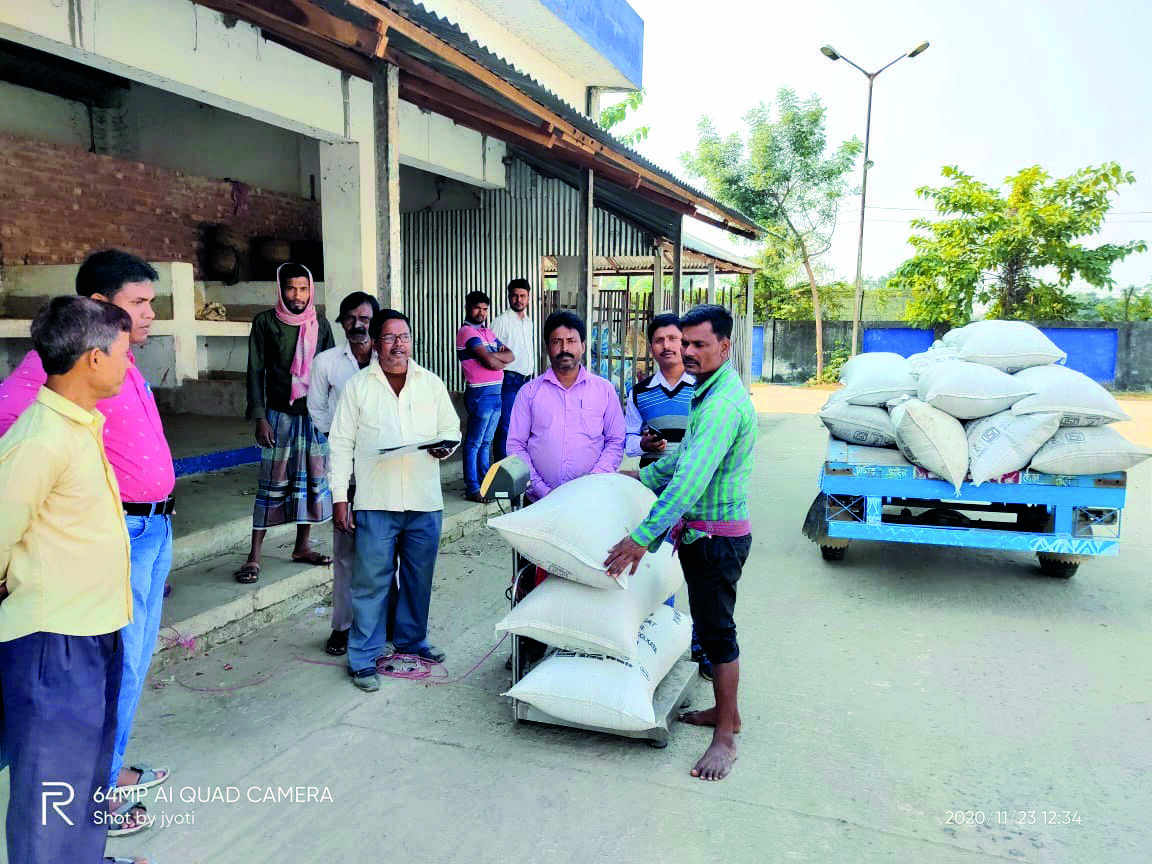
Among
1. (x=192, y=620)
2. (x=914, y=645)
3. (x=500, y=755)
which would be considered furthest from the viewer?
(x=914, y=645)

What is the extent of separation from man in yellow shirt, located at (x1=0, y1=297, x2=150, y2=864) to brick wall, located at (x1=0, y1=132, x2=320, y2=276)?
715 centimetres

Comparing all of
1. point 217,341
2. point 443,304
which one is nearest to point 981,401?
point 443,304

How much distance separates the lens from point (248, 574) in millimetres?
4305

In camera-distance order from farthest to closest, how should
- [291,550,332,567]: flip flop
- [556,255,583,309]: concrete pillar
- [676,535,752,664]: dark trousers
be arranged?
1. [556,255,583,309]: concrete pillar
2. [291,550,332,567]: flip flop
3. [676,535,752,664]: dark trousers

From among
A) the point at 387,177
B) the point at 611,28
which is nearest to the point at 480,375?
the point at 387,177

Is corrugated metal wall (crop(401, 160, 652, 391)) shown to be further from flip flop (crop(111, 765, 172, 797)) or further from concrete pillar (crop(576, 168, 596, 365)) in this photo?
flip flop (crop(111, 765, 172, 797))

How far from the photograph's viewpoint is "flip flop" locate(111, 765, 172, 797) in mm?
2615

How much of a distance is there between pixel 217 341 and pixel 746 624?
764 cm

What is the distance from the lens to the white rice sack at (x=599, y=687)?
9.54 feet

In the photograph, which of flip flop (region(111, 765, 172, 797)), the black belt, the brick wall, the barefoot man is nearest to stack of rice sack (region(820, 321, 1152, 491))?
the barefoot man

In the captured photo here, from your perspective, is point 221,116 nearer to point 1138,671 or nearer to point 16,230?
point 16,230

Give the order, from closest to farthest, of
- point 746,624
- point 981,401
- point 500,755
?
point 500,755, point 746,624, point 981,401

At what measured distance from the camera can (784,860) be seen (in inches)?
93.7

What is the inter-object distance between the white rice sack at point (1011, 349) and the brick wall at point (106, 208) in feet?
25.9
